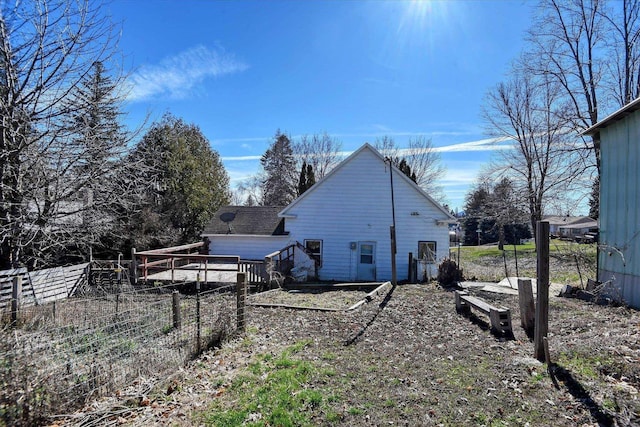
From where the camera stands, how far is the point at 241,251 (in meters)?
19.9

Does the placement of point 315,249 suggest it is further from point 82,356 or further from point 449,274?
point 82,356

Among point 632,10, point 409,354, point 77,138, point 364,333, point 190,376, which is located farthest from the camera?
point 632,10

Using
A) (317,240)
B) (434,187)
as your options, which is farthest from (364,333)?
(434,187)

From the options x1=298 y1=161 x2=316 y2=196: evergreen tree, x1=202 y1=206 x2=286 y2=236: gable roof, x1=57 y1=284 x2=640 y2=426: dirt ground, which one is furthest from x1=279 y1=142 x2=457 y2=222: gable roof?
x1=298 y1=161 x2=316 y2=196: evergreen tree

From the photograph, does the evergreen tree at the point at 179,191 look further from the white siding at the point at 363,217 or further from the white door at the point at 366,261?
the white door at the point at 366,261

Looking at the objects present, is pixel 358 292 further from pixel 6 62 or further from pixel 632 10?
pixel 632 10

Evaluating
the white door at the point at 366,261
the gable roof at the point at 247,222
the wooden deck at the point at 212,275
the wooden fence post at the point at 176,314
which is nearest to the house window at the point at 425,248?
the white door at the point at 366,261

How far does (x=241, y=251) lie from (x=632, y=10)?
2321 cm

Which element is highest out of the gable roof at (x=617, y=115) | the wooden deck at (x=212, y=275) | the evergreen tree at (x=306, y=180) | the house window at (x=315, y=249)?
the evergreen tree at (x=306, y=180)

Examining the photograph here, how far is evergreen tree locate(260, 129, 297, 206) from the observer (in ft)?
133

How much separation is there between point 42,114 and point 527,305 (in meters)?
12.7

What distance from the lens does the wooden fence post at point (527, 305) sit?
692 centimetres

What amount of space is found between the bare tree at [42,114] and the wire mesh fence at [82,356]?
3.56m

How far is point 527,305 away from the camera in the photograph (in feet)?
23.2
